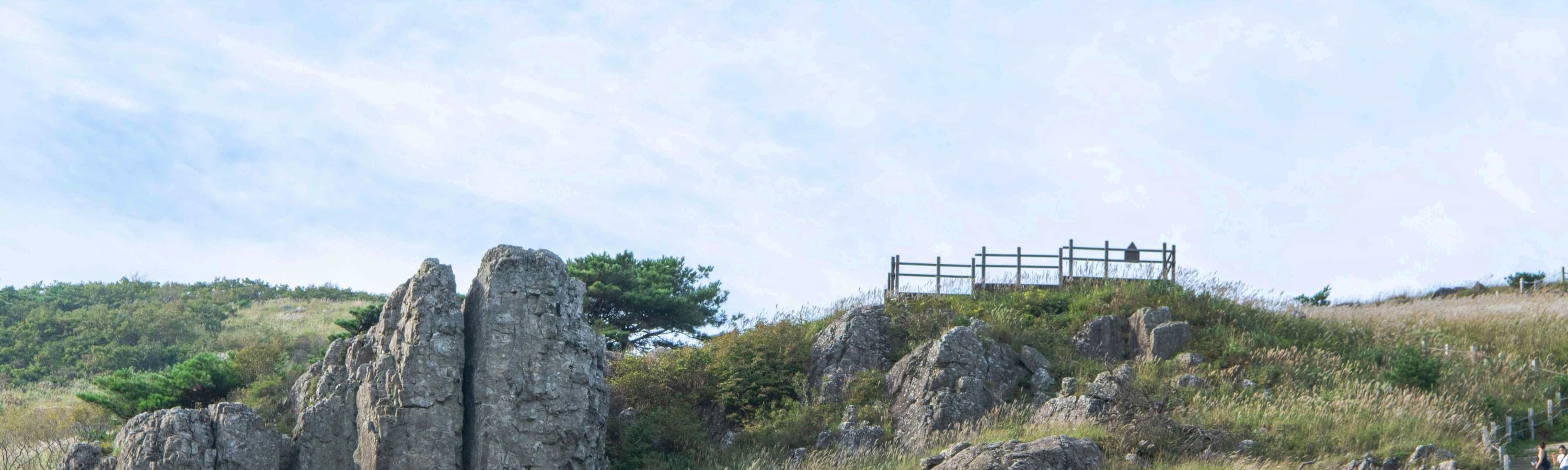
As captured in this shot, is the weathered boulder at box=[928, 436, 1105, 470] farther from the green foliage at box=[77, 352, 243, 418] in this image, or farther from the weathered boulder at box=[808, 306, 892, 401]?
the green foliage at box=[77, 352, 243, 418]

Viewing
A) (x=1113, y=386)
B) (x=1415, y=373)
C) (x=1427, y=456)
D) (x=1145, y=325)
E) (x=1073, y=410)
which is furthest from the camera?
(x=1145, y=325)

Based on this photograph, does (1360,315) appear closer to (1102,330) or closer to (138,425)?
(1102,330)

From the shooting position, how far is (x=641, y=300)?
138ft

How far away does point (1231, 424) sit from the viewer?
2609cm

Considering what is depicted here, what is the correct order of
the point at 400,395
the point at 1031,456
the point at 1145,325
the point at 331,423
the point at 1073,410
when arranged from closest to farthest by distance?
the point at 1031,456
the point at 400,395
the point at 331,423
the point at 1073,410
the point at 1145,325

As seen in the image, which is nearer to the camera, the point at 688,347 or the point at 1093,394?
the point at 1093,394

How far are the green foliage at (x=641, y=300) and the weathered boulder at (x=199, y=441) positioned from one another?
16529 mm

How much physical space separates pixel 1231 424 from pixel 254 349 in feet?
95.0

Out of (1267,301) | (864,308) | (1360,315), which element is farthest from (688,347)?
(1360,315)

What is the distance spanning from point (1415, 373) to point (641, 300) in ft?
78.1

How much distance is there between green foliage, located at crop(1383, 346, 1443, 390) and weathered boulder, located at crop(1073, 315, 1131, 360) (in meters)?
6.28

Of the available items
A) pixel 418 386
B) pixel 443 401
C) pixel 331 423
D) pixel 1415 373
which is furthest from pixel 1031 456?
pixel 331 423

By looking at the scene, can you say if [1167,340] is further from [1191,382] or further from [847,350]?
[847,350]

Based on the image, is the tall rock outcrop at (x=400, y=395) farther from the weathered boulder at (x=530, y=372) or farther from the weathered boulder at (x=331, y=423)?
the weathered boulder at (x=530, y=372)
